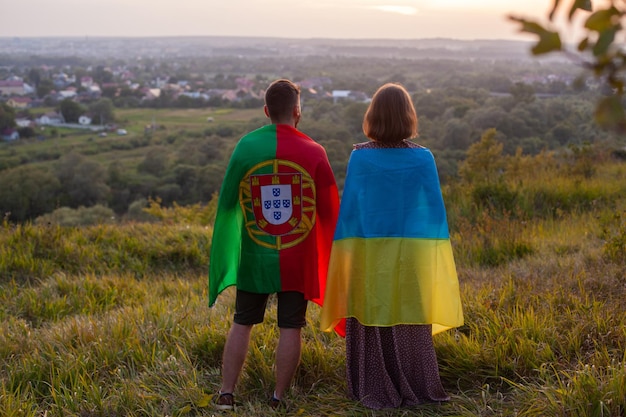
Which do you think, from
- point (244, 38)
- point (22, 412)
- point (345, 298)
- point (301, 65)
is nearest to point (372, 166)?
point (345, 298)

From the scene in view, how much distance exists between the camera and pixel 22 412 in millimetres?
3006

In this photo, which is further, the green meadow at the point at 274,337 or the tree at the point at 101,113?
the tree at the point at 101,113

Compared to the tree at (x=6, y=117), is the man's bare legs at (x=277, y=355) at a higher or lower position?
higher

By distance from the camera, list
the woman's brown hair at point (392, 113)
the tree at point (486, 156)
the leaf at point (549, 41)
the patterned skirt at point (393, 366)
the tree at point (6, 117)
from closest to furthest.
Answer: the leaf at point (549, 41) < the woman's brown hair at point (392, 113) < the patterned skirt at point (393, 366) < the tree at point (486, 156) < the tree at point (6, 117)

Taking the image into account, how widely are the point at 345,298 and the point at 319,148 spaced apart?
0.74 metres

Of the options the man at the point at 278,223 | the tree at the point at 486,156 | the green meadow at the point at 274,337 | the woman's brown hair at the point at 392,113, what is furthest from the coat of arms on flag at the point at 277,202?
the tree at the point at 486,156

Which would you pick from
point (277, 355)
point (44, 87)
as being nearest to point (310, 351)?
point (277, 355)

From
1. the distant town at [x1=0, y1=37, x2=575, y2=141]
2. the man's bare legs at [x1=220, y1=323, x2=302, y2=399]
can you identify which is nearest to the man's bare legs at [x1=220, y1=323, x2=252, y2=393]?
the man's bare legs at [x1=220, y1=323, x2=302, y2=399]

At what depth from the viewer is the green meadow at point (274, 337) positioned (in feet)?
9.90

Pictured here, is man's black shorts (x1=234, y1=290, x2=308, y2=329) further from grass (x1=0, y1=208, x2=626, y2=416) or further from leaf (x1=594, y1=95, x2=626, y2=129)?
leaf (x1=594, y1=95, x2=626, y2=129)


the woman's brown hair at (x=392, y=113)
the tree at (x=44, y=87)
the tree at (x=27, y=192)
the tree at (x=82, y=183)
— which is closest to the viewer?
the woman's brown hair at (x=392, y=113)

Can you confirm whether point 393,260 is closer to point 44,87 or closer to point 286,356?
point 286,356

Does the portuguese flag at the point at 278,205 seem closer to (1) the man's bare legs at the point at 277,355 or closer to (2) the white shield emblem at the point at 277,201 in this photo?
(2) the white shield emblem at the point at 277,201

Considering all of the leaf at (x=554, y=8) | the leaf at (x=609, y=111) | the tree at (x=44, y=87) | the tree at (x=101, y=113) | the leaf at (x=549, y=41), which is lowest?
the tree at (x=101, y=113)
